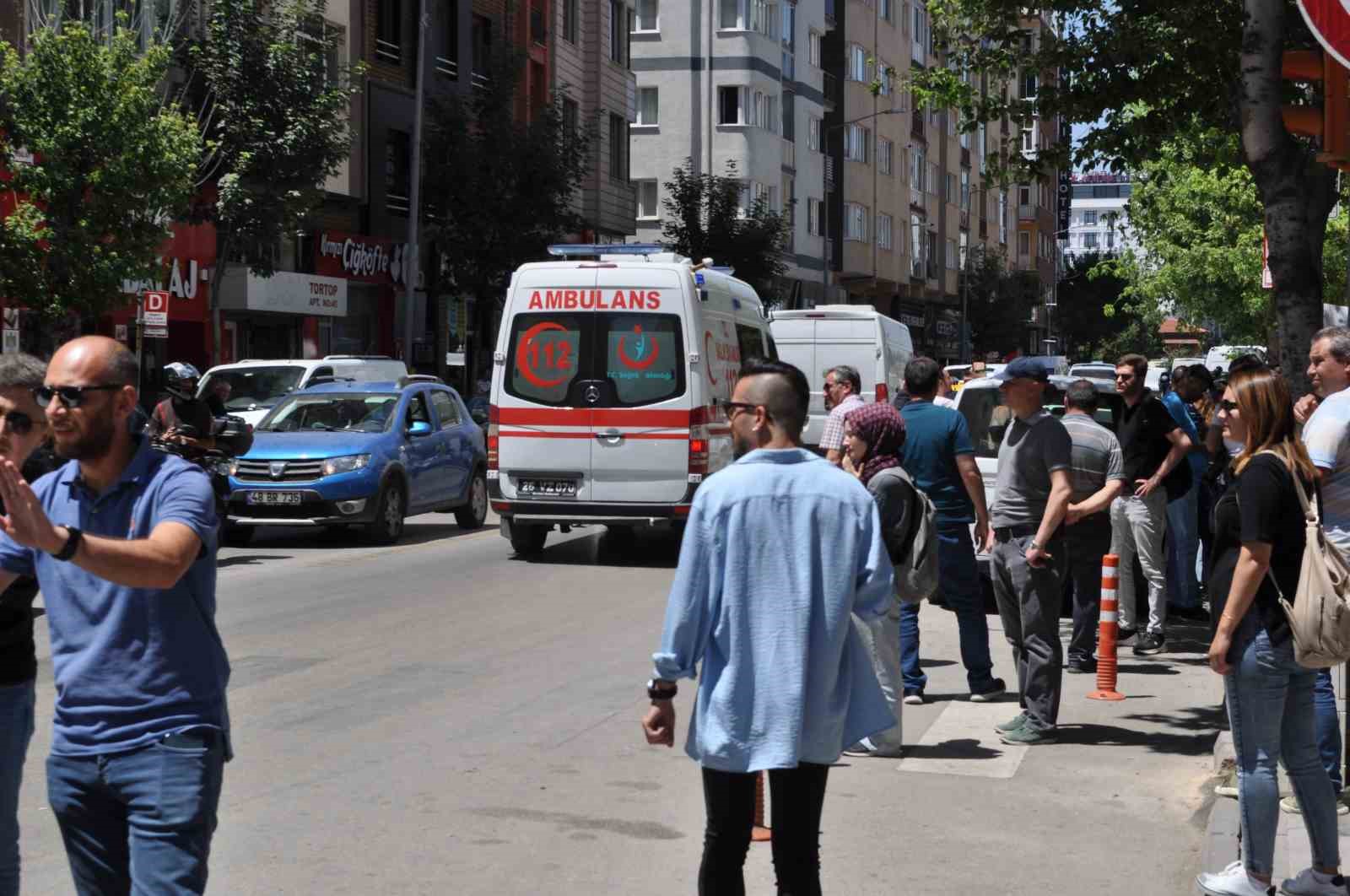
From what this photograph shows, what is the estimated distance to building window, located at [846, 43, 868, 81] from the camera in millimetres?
68375

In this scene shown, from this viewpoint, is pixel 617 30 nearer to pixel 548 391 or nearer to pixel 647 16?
pixel 647 16

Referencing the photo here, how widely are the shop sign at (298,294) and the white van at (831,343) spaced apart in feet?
29.5

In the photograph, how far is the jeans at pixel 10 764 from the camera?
4.40 metres

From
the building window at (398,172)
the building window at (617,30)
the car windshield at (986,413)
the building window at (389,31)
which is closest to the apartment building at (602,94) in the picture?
the building window at (617,30)

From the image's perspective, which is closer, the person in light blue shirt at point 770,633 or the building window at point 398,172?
the person in light blue shirt at point 770,633

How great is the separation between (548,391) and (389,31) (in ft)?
76.4

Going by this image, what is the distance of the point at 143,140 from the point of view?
23.6 meters

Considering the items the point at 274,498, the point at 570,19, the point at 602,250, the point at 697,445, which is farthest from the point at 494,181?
the point at 697,445

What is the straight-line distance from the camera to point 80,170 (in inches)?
939

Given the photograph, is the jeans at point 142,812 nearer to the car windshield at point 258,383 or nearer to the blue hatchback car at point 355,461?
the blue hatchback car at point 355,461

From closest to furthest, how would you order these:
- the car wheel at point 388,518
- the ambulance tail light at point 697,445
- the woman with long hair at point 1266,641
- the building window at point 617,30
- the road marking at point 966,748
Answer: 1. the woman with long hair at point 1266,641
2. the road marking at point 966,748
3. the ambulance tail light at point 697,445
4. the car wheel at point 388,518
5. the building window at point 617,30

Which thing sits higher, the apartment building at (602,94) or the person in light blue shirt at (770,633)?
the apartment building at (602,94)

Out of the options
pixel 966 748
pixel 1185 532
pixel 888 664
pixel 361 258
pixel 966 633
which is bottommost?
pixel 966 748

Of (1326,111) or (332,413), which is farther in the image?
(332,413)
